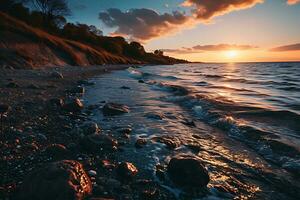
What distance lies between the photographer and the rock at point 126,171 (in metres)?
5.06

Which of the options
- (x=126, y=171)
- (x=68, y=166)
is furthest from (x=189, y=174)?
(x=68, y=166)

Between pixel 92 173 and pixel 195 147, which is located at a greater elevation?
pixel 92 173

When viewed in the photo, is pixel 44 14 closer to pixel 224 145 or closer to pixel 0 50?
pixel 0 50

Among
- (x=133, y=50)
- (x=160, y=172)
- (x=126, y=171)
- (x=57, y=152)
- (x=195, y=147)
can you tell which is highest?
(x=133, y=50)

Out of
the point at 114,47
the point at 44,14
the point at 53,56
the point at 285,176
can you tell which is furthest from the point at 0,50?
the point at 114,47

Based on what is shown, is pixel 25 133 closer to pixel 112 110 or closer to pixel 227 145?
pixel 112 110

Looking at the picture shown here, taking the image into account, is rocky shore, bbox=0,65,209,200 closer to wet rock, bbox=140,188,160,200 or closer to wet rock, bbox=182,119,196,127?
wet rock, bbox=140,188,160,200

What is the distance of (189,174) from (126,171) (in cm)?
117

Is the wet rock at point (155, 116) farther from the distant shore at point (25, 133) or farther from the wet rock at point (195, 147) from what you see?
the wet rock at point (195, 147)

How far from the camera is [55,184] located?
3820 mm

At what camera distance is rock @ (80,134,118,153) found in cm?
608

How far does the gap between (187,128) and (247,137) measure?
191 centimetres

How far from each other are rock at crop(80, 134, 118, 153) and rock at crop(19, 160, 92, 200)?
1.85 m

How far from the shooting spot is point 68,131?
7340 mm
